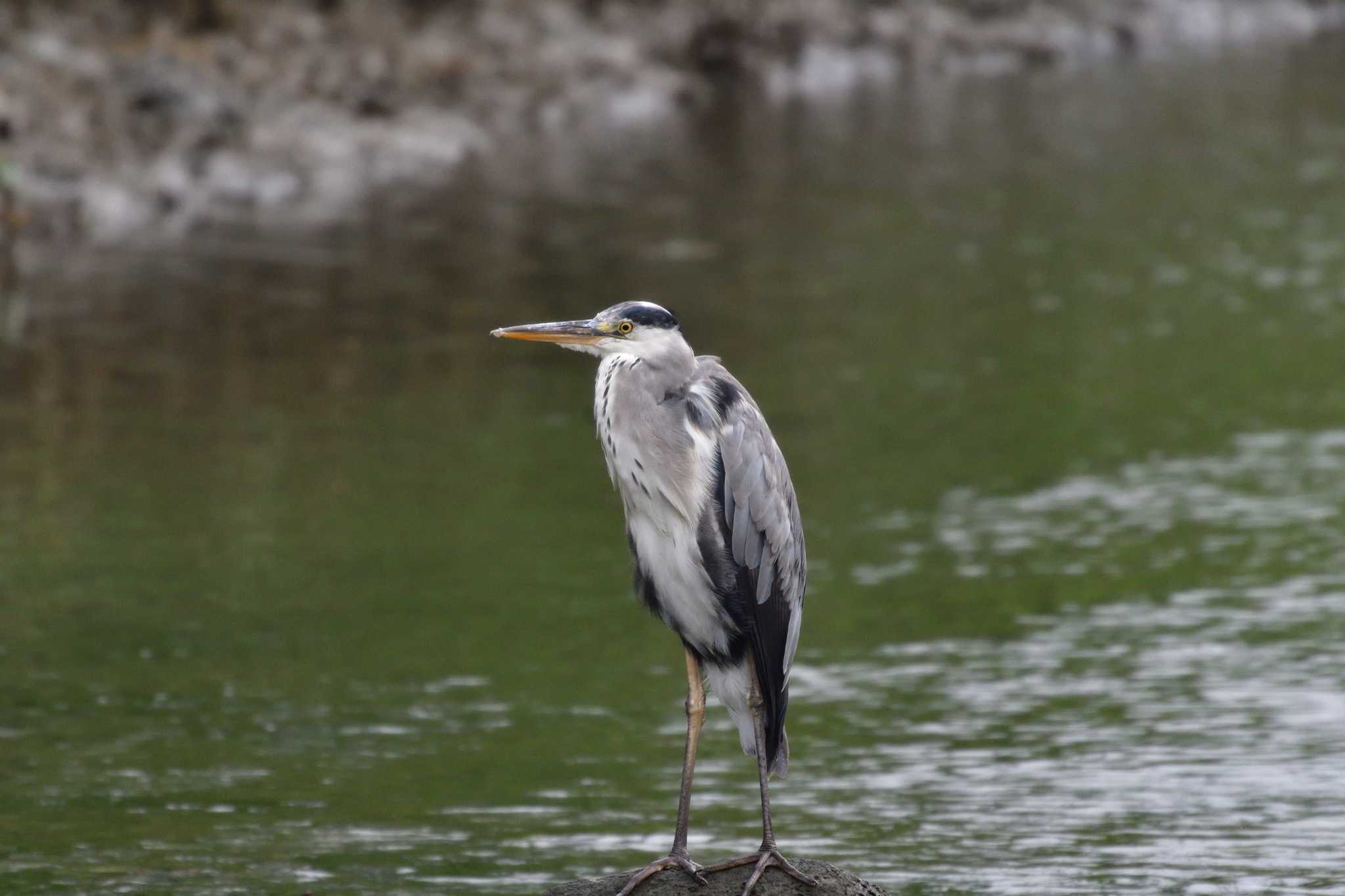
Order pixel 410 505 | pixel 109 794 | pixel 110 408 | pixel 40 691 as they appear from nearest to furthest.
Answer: pixel 109 794
pixel 40 691
pixel 410 505
pixel 110 408

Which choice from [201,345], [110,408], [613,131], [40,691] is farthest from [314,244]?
[40,691]

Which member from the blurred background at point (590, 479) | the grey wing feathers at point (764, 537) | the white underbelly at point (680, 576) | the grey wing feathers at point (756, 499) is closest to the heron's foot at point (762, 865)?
the grey wing feathers at point (764, 537)

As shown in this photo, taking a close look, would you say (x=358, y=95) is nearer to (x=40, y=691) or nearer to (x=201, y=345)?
(x=201, y=345)

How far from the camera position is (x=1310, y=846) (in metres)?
8.20

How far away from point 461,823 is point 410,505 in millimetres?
5101

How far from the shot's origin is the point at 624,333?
21.8ft

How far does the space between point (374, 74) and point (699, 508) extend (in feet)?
84.2

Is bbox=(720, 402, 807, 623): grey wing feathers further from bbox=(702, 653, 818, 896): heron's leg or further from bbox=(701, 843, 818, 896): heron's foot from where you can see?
bbox=(701, 843, 818, 896): heron's foot

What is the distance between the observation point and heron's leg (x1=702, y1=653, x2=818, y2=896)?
6.56 m

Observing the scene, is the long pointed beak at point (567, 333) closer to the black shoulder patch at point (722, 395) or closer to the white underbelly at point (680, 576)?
the black shoulder patch at point (722, 395)

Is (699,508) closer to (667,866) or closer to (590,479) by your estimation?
(667,866)

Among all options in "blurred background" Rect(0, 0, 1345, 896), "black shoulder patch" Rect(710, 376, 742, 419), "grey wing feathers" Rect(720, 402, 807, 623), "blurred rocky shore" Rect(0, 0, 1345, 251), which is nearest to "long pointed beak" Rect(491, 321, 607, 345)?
"black shoulder patch" Rect(710, 376, 742, 419)


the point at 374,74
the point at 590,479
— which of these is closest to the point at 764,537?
the point at 590,479

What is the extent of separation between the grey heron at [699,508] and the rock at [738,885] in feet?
0.11
